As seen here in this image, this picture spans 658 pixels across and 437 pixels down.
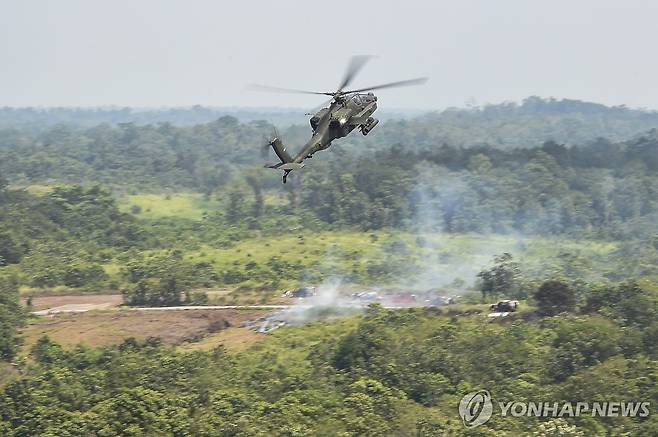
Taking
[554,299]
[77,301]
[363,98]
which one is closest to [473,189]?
[554,299]

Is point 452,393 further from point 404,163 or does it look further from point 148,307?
point 404,163

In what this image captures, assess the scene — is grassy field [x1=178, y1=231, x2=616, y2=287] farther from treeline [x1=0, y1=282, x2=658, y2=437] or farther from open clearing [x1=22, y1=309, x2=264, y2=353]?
treeline [x1=0, y1=282, x2=658, y2=437]

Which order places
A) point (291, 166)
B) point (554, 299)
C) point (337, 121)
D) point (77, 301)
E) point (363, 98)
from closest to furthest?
point (291, 166) → point (337, 121) → point (363, 98) → point (554, 299) → point (77, 301)

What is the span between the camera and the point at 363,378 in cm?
4897

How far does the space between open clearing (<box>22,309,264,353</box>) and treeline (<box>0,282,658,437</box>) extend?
158 inches

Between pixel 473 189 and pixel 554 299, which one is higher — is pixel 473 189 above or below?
above

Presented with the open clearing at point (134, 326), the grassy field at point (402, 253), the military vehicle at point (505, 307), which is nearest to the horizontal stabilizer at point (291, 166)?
the open clearing at point (134, 326)

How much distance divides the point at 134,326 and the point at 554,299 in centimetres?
2860

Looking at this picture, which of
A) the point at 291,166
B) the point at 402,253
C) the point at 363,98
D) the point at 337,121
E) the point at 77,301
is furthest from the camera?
the point at 402,253

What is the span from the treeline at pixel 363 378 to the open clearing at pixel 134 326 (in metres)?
4.01

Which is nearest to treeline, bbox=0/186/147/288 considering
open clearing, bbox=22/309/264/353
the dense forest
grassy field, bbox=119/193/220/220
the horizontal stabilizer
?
the dense forest

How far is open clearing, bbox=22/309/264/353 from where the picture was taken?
6334cm

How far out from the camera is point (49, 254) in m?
86.0

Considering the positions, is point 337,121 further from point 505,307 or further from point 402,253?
point 402,253
